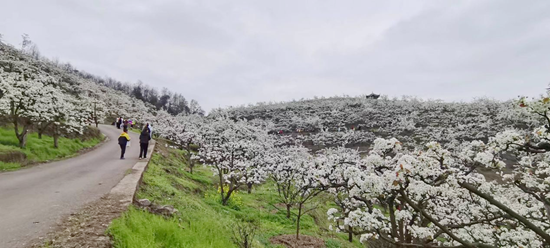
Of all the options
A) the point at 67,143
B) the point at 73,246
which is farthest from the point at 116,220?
the point at 67,143

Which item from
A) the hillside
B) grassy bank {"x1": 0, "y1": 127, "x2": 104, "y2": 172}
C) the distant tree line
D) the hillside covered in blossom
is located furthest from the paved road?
the distant tree line

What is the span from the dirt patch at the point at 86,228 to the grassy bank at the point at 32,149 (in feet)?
28.6

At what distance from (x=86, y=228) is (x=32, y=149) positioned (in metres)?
13.5

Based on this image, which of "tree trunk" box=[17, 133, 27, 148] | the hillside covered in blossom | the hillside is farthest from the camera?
the hillside

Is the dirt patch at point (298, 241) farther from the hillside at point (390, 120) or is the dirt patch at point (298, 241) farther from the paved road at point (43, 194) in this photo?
the hillside at point (390, 120)

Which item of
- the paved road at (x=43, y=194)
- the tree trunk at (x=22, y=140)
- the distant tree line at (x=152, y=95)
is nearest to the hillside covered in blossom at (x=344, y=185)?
the tree trunk at (x=22, y=140)

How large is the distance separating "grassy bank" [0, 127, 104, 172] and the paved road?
3.45 feet

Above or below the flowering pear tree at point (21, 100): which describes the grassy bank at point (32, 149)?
below

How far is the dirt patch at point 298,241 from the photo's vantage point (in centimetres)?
1190

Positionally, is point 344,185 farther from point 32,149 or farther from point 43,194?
point 32,149

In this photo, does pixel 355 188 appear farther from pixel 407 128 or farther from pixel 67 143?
pixel 407 128

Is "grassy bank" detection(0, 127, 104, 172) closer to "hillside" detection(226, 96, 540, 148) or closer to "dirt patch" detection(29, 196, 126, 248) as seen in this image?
"dirt patch" detection(29, 196, 126, 248)

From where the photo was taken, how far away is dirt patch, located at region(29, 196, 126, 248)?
436 centimetres

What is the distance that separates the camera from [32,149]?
14906mm
